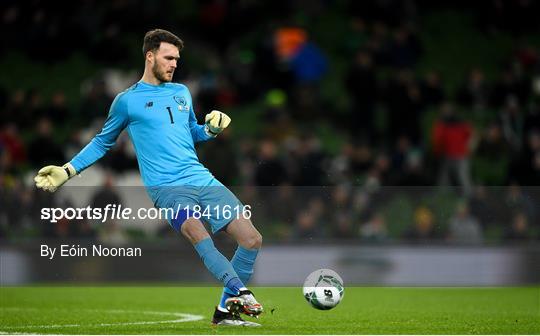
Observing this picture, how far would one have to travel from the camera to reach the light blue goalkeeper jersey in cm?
1035

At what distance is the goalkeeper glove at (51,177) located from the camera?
10172 millimetres

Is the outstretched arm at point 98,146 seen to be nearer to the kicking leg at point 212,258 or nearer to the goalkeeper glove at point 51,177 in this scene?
the goalkeeper glove at point 51,177

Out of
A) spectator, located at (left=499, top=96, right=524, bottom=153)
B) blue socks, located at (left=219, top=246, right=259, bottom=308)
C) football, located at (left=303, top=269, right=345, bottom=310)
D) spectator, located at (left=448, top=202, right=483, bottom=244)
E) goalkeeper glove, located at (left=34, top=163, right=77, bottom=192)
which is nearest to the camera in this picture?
goalkeeper glove, located at (left=34, top=163, right=77, bottom=192)

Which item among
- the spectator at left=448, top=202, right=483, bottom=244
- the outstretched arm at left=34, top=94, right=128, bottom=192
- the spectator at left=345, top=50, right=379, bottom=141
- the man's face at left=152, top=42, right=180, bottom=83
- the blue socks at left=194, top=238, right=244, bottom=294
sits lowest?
the blue socks at left=194, top=238, right=244, bottom=294

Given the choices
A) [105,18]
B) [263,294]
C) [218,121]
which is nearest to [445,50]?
[105,18]

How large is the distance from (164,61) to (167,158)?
85 cm

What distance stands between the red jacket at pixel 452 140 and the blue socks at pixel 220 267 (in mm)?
12276

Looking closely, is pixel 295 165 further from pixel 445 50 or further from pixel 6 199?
pixel 445 50

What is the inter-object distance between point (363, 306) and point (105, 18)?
42.2 feet

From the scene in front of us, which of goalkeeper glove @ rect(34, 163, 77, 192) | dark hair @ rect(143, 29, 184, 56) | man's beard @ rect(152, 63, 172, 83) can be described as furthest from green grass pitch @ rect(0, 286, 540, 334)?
dark hair @ rect(143, 29, 184, 56)

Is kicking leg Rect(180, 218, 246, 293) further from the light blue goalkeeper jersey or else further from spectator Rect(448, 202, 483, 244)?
spectator Rect(448, 202, 483, 244)

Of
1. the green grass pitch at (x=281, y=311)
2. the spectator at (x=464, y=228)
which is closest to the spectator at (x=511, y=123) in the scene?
the spectator at (x=464, y=228)

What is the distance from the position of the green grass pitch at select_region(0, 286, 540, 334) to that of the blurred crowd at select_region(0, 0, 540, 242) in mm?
1314

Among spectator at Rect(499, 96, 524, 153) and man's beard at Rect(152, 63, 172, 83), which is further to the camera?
spectator at Rect(499, 96, 524, 153)
